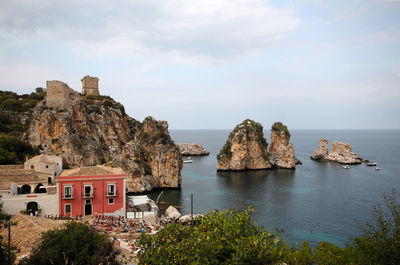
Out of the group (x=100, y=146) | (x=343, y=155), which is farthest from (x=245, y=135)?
(x=100, y=146)

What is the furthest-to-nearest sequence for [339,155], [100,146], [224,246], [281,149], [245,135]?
[339,155] → [281,149] → [245,135] → [100,146] → [224,246]

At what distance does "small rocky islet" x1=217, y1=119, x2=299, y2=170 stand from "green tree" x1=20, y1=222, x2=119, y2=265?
2450 inches

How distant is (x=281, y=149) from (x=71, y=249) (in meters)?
75.4

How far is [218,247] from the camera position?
1043 cm

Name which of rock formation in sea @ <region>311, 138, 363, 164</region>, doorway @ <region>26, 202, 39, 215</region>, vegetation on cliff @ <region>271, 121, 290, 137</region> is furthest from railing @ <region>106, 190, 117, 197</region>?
rock formation in sea @ <region>311, 138, 363, 164</region>

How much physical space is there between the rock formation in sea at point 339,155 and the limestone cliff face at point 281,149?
57.7 feet

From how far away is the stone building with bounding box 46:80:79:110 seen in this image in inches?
2201

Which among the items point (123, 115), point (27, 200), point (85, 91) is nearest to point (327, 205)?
point (27, 200)

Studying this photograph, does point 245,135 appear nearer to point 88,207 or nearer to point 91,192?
point 91,192

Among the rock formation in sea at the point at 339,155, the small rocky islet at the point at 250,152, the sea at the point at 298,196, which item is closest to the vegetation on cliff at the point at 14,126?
the sea at the point at 298,196

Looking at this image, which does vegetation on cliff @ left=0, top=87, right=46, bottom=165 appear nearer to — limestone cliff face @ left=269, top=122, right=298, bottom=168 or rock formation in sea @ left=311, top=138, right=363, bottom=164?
limestone cliff face @ left=269, top=122, right=298, bottom=168

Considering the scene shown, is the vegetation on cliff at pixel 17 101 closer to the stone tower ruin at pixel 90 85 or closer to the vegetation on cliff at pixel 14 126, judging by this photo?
the vegetation on cliff at pixel 14 126

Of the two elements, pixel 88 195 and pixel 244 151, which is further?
pixel 244 151

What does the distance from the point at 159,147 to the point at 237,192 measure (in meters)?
17.3
